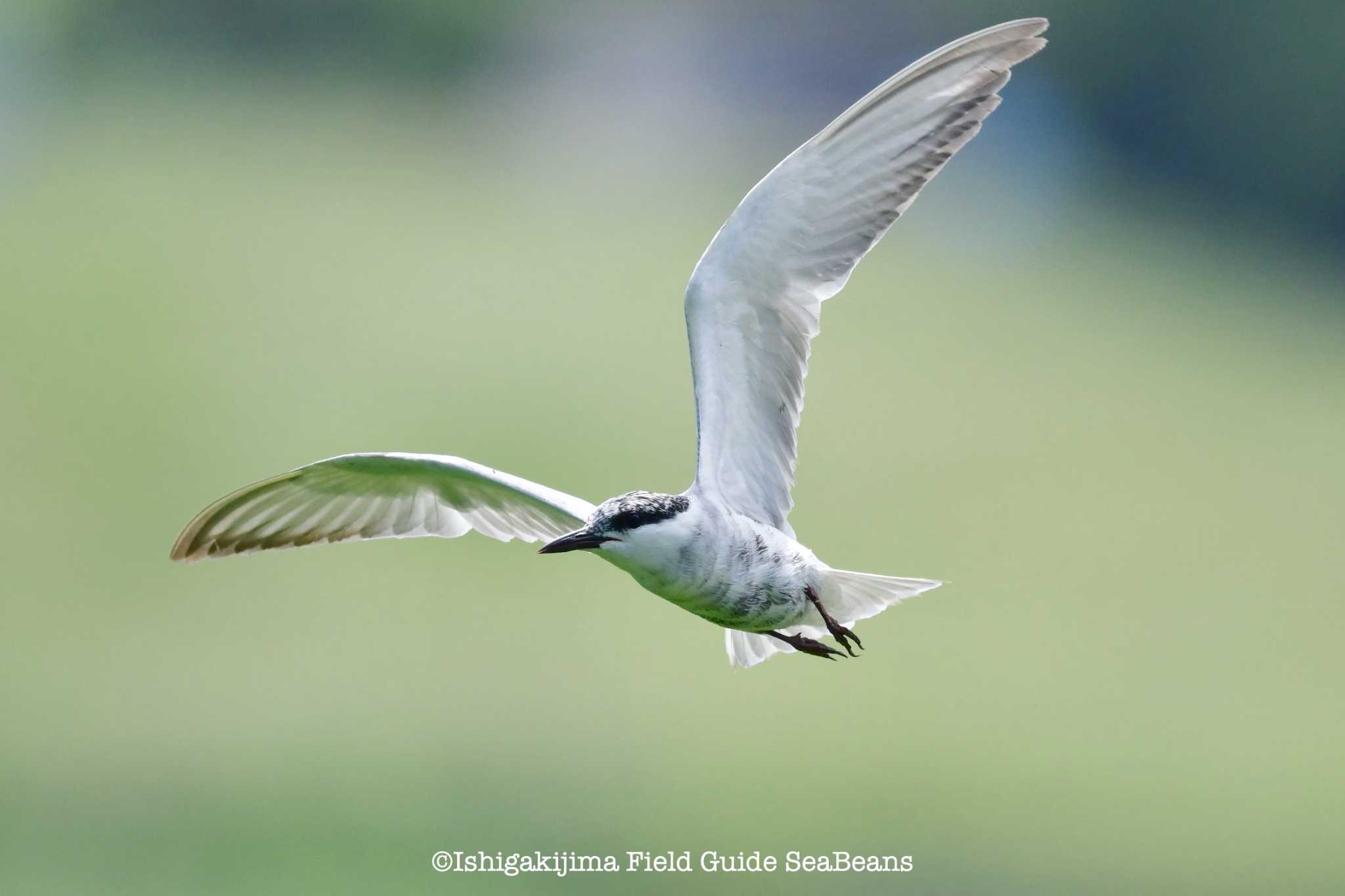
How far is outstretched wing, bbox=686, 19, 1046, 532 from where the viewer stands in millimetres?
5867

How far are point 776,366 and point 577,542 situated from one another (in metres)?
1.23

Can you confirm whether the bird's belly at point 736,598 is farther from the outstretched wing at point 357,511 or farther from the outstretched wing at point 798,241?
the outstretched wing at point 357,511

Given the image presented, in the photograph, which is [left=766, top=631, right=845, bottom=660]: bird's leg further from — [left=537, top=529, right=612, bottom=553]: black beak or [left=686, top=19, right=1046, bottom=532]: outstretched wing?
[left=537, top=529, right=612, bottom=553]: black beak

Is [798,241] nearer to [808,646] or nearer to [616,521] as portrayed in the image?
[616,521]

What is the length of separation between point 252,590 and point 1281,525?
17037mm

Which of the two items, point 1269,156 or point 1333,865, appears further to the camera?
point 1269,156

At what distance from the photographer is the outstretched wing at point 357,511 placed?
665cm

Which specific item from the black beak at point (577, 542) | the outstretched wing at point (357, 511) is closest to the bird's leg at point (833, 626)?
the black beak at point (577, 542)

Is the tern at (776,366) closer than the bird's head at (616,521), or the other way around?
the bird's head at (616,521)

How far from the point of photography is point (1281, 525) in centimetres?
2923

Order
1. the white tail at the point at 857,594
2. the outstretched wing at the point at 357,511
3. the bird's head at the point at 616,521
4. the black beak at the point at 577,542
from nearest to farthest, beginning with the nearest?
the black beak at the point at 577,542, the bird's head at the point at 616,521, the white tail at the point at 857,594, the outstretched wing at the point at 357,511

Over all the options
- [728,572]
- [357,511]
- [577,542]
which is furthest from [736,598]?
[357,511]

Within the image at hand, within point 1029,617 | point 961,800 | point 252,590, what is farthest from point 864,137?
point 1029,617

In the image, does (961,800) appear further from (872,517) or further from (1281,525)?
(1281,525)
